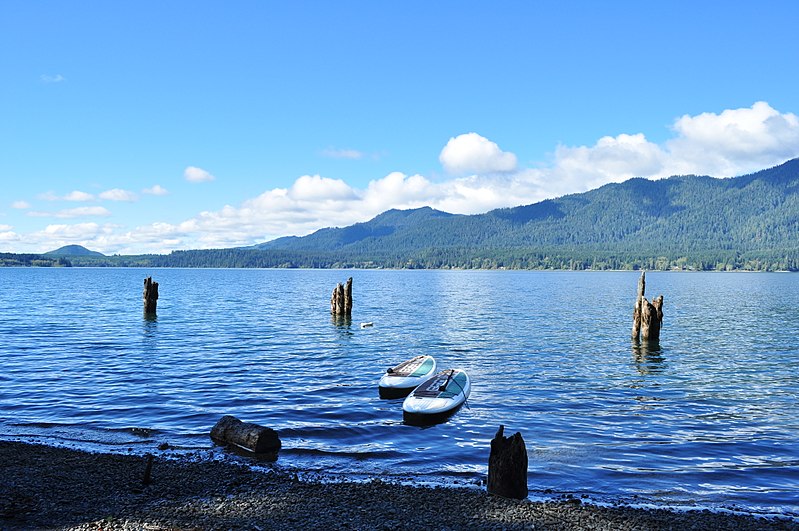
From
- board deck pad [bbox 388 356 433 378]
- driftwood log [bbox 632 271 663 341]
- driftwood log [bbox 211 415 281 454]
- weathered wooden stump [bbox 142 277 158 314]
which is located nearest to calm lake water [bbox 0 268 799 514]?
driftwood log [bbox 211 415 281 454]

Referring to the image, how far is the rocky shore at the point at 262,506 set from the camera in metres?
13.1

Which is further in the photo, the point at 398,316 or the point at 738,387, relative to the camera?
the point at 398,316

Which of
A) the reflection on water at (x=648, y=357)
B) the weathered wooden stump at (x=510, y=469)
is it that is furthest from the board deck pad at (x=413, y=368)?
the weathered wooden stump at (x=510, y=469)

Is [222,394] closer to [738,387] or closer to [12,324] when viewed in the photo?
[738,387]

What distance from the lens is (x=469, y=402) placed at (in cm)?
2706

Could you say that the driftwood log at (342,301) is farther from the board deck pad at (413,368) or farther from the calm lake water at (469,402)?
the board deck pad at (413,368)

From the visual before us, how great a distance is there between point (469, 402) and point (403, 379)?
3.45 m

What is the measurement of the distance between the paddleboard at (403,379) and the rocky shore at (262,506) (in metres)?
11.9

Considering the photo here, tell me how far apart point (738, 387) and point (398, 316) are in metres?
45.3

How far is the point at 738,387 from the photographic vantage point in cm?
3108

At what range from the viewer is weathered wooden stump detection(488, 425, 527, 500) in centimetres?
1516

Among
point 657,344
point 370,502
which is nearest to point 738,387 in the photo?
point 657,344

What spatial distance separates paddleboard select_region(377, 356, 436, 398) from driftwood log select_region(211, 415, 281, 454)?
9448 millimetres

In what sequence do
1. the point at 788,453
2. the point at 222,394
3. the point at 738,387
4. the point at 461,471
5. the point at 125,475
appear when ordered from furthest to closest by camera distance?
the point at 738,387 < the point at 222,394 < the point at 788,453 < the point at 461,471 < the point at 125,475
